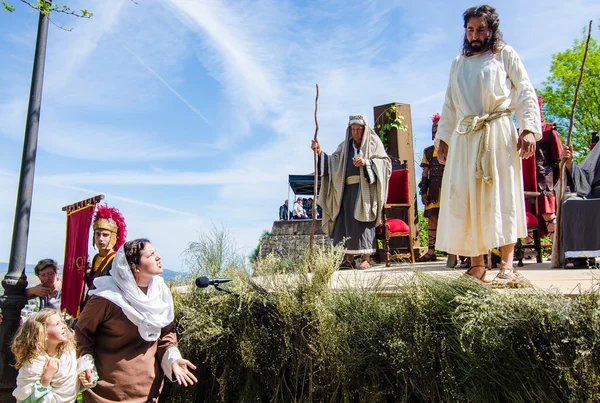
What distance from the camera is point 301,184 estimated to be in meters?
19.6

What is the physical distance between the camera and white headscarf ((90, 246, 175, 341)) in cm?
322

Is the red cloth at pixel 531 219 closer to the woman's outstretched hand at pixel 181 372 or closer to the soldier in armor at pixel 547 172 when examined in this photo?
the soldier in armor at pixel 547 172

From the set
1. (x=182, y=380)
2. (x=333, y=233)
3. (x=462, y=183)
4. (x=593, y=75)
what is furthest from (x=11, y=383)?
(x=593, y=75)

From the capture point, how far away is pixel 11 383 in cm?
448

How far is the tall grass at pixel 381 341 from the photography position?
2.60m

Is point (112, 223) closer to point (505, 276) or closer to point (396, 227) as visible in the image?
point (505, 276)

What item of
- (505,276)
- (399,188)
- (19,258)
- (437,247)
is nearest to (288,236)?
(399,188)

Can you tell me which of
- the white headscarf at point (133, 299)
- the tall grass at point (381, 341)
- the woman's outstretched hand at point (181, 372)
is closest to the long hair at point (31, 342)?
the white headscarf at point (133, 299)

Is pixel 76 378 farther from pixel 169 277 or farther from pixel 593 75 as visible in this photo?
pixel 593 75

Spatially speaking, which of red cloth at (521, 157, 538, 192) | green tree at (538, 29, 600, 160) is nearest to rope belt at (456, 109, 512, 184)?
red cloth at (521, 157, 538, 192)

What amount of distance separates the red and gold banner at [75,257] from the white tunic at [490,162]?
3.15 m

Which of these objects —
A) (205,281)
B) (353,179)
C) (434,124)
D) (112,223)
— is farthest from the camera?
(434,124)

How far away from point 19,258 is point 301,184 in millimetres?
15196

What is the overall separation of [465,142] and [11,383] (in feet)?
13.5
